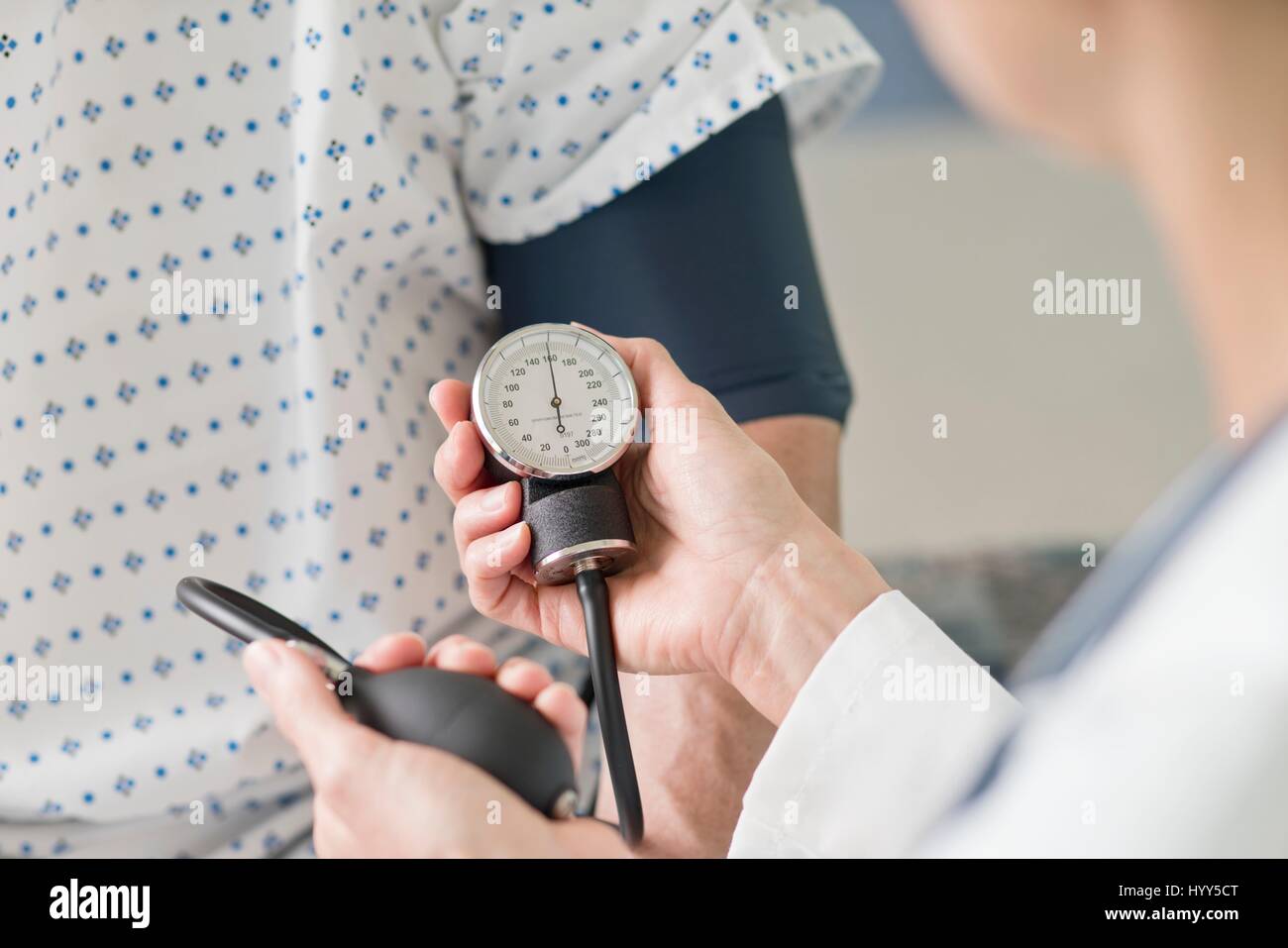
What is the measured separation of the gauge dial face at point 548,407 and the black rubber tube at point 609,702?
0.06 m

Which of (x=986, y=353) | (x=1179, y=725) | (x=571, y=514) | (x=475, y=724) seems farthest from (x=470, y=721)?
(x=986, y=353)

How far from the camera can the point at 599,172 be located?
74cm

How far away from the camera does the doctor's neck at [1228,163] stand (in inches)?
13.5

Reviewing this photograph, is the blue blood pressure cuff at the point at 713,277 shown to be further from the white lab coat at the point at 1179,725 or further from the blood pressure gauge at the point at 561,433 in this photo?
the white lab coat at the point at 1179,725

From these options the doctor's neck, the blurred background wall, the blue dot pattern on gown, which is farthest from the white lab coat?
the blurred background wall

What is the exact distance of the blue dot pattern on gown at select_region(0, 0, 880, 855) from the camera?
0.69 m

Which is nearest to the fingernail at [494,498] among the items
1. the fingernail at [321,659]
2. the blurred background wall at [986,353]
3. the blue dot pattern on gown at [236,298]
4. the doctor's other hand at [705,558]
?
the doctor's other hand at [705,558]

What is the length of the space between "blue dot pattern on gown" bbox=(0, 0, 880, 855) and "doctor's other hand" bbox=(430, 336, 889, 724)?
0.20 metres

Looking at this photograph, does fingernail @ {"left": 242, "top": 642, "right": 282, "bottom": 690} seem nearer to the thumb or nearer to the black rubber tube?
the thumb

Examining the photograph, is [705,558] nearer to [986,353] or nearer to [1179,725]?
[1179,725]

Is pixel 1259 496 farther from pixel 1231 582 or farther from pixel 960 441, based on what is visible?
pixel 960 441

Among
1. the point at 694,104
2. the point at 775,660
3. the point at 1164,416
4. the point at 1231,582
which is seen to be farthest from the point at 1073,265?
the point at 1231,582
